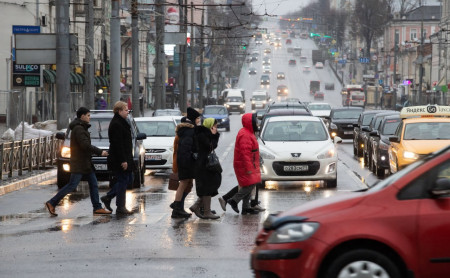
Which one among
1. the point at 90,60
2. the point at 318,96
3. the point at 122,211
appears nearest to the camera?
the point at 122,211

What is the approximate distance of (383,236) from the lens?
7.93 m

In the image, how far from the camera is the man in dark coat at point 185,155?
15883 mm

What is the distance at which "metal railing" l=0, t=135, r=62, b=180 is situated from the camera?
23.5 metres

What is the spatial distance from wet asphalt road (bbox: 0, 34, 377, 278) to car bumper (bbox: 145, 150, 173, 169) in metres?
5.37

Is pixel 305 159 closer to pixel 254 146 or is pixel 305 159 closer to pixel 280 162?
pixel 280 162

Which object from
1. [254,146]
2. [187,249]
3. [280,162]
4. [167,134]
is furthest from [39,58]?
[187,249]

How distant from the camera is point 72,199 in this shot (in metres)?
19.7

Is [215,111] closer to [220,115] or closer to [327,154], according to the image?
[220,115]

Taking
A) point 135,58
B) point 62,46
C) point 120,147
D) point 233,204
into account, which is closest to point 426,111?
point 62,46

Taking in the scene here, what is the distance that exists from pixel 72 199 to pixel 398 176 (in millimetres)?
11966

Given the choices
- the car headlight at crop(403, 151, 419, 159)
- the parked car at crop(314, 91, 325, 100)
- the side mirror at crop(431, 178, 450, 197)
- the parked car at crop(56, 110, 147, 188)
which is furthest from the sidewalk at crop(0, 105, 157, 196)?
the parked car at crop(314, 91, 325, 100)

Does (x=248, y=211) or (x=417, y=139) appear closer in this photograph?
(x=248, y=211)

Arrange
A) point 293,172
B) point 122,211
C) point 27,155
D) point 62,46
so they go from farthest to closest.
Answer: point 62,46 → point 27,155 → point 293,172 → point 122,211

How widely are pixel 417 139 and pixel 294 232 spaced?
49.2ft
